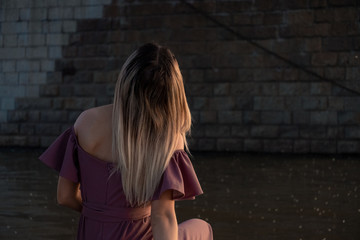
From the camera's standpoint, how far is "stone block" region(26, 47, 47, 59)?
503 inches

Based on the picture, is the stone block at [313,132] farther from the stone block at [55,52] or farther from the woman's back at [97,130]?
the woman's back at [97,130]

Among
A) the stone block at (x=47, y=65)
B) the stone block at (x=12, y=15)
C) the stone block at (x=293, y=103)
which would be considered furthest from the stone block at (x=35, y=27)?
the stone block at (x=293, y=103)

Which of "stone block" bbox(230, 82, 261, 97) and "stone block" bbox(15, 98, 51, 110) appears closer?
"stone block" bbox(230, 82, 261, 97)

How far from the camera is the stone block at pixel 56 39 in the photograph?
12625mm

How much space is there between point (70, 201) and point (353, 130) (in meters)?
9.08

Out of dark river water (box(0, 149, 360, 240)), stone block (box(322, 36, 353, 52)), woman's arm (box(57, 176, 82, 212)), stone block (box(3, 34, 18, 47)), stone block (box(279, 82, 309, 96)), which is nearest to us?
woman's arm (box(57, 176, 82, 212))

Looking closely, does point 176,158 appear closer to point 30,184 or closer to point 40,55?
point 30,184

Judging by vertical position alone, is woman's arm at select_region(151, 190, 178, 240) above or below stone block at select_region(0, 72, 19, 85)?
above

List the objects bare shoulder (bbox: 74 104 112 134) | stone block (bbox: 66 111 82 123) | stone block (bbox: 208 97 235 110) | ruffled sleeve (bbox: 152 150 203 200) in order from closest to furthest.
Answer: ruffled sleeve (bbox: 152 150 203 200) → bare shoulder (bbox: 74 104 112 134) → stone block (bbox: 208 97 235 110) → stone block (bbox: 66 111 82 123)

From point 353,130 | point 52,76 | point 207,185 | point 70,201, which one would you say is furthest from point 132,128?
point 52,76

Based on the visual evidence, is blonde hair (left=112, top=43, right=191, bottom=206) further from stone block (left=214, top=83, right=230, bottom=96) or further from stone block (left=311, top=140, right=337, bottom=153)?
stone block (left=214, top=83, right=230, bottom=96)

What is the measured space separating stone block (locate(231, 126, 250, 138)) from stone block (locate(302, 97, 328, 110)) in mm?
980

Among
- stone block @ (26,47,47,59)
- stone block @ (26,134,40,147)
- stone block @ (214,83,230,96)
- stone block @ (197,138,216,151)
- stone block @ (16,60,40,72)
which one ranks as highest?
stone block @ (26,47,47,59)

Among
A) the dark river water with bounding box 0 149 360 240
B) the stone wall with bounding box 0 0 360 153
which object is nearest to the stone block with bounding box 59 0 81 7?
the stone wall with bounding box 0 0 360 153
